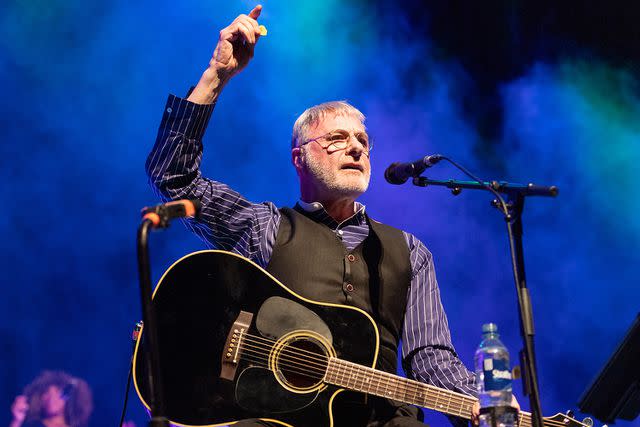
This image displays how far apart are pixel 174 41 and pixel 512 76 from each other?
288 cm

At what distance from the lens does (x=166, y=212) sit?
186 cm

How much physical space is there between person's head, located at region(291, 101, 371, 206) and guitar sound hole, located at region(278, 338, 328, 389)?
0.97 meters

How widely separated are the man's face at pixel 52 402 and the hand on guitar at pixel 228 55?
3407mm

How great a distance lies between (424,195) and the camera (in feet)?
19.0

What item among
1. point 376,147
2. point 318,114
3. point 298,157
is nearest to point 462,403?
point 298,157

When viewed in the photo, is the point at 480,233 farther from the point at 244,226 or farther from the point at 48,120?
the point at 48,120

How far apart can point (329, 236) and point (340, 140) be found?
61cm

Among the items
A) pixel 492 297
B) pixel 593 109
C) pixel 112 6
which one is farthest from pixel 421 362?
pixel 112 6

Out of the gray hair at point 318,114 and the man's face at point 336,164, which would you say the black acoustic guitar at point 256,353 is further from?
the gray hair at point 318,114

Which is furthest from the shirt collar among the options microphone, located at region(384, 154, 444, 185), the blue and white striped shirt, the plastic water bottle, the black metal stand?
the black metal stand

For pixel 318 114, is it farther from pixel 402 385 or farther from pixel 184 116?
pixel 402 385

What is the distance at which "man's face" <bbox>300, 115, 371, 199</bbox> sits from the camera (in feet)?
10.8

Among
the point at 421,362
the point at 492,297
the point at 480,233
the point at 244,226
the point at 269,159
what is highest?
the point at 269,159

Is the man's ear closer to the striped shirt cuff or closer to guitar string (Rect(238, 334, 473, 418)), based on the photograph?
the striped shirt cuff
